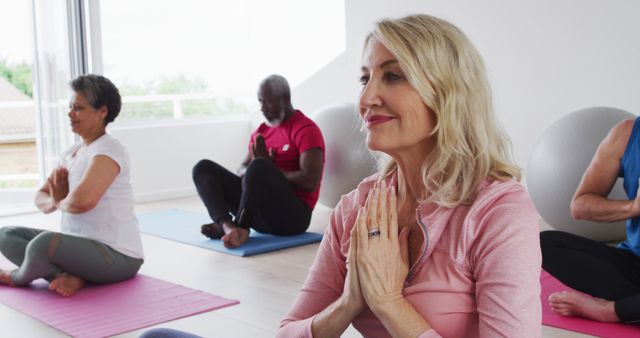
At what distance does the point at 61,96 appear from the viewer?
5820mm

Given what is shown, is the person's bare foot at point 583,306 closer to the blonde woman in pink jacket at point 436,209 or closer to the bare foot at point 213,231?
the blonde woman in pink jacket at point 436,209

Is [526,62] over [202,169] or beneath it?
over

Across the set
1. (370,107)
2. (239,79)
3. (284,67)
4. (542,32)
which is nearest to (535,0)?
(542,32)

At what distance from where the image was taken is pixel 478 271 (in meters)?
1.31

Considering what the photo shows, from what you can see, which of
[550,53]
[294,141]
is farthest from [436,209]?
[550,53]

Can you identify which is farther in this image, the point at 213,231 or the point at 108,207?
the point at 213,231

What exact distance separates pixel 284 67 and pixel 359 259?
5776 millimetres

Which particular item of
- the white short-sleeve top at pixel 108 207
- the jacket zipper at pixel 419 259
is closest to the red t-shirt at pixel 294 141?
the white short-sleeve top at pixel 108 207

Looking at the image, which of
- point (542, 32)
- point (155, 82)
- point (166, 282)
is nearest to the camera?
point (166, 282)

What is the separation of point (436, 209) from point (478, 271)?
0.14 metres

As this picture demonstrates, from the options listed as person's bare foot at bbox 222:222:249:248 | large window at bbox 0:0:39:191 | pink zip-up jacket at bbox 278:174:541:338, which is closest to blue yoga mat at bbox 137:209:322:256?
person's bare foot at bbox 222:222:249:248

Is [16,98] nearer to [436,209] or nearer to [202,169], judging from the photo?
[202,169]

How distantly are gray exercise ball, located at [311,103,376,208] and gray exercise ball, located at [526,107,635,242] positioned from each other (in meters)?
1.09

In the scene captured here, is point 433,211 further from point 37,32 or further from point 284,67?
point 284,67
